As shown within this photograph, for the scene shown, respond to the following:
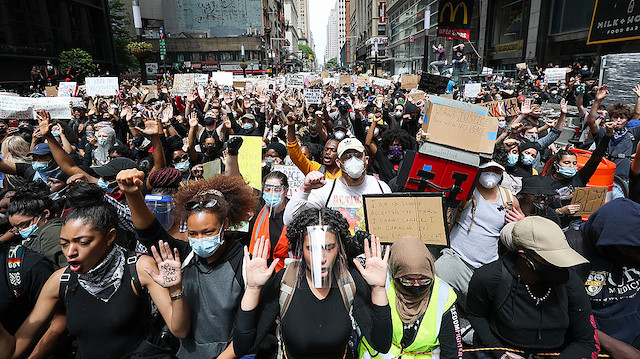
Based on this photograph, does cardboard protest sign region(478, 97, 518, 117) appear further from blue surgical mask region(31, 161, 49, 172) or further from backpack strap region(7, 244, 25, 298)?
backpack strap region(7, 244, 25, 298)

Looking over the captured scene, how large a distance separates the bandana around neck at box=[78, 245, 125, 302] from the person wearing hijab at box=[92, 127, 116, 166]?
14.0 ft

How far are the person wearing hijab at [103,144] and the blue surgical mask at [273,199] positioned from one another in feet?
12.3

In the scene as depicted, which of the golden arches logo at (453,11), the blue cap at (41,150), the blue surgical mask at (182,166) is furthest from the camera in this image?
the golden arches logo at (453,11)

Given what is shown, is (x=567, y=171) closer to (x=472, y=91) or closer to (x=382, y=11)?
(x=472, y=91)

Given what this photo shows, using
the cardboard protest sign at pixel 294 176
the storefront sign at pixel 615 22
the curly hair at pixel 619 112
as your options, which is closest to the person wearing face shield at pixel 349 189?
the cardboard protest sign at pixel 294 176

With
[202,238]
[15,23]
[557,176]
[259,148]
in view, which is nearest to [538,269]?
[202,238]

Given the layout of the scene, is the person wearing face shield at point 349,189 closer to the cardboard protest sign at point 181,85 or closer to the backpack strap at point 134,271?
the backpack strap at point 134,271

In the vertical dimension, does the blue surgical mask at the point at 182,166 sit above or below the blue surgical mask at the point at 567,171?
below

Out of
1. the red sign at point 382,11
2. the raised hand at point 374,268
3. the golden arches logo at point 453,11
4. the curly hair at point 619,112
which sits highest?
the red sign at point 382,11

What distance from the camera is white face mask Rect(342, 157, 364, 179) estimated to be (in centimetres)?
320

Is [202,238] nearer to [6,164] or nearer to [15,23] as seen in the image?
[6,164]

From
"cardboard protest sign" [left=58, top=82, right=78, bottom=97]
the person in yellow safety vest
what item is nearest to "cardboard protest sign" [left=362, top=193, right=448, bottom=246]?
the person in yellow safety vest

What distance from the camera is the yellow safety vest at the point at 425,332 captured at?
7.27 feet

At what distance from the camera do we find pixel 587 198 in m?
3.56
